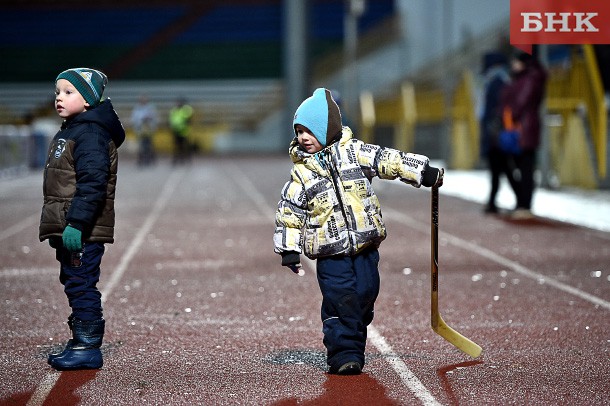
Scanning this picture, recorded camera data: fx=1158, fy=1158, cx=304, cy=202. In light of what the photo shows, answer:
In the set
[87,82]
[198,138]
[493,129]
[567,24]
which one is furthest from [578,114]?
[198,138]

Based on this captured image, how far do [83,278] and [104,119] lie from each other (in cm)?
82

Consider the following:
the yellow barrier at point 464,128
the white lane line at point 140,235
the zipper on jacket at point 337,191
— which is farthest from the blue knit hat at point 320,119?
the yellow barrier at point 464,128

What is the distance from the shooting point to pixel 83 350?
586 centimetres

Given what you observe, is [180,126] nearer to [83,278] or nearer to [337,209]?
[83,278]

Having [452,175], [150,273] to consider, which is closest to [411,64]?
[452,175]

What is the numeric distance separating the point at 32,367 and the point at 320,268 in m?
1.56

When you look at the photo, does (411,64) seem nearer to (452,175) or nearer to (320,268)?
(452,175)

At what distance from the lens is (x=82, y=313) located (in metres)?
5.91

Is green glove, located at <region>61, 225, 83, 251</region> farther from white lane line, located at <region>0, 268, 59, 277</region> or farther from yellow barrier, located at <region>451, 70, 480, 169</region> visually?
yellow barrier, located at <region>451, 70, 480, 169</region>

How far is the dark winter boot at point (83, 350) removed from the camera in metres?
5.80

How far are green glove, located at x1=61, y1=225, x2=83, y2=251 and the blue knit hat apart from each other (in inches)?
46.7

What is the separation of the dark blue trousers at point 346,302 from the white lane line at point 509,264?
8.99 feet

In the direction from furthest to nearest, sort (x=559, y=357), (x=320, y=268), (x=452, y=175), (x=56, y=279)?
(x=452, y=175), (x=56, y=279), (x=559, y=357), (x=320, y=268)

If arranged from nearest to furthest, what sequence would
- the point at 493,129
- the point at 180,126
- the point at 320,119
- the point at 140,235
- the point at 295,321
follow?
the point at 320,119 → the point at 295,321 → the point at 140,235 → the point at 493,129 → the point at 180,126
